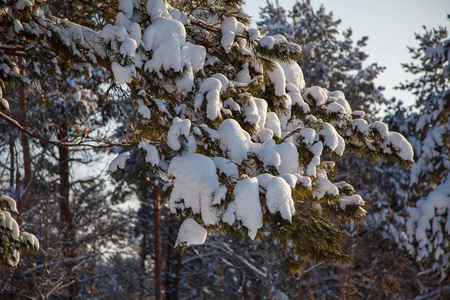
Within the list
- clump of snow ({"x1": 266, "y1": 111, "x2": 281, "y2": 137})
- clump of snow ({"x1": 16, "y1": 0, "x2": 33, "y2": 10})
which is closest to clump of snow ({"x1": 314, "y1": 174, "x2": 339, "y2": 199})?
clump of snow ({"x1": 266, "y1": 111, "x2": 281, "y2": 137})

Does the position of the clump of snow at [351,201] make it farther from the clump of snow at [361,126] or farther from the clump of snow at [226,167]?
the clump of snow at [226,167]

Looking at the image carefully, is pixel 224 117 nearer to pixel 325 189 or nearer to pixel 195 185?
pixel 195 185

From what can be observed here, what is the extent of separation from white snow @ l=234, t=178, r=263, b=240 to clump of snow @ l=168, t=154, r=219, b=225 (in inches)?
8.5

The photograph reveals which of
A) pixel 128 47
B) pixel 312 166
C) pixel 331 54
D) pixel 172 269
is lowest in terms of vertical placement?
pixel 312 166

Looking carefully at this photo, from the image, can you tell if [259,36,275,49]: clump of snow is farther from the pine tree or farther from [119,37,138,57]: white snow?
the pine tree

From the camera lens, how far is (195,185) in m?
2.81

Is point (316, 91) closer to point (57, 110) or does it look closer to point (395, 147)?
point (395, 147)

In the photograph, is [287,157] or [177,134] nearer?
[177,134]

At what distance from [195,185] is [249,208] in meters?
0.49

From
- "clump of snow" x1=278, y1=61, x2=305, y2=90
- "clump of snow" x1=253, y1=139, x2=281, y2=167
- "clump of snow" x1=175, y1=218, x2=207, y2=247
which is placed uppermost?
"clump of snow" x1=278, y1=61, x2=305, y2=90

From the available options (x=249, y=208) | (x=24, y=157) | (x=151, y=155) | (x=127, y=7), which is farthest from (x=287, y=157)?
(x=24, y=157)

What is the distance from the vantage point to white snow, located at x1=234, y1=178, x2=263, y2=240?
8.37 ft

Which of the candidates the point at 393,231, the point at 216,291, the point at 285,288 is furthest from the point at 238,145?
the point at 216,291

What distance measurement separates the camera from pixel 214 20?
14.1 ft
